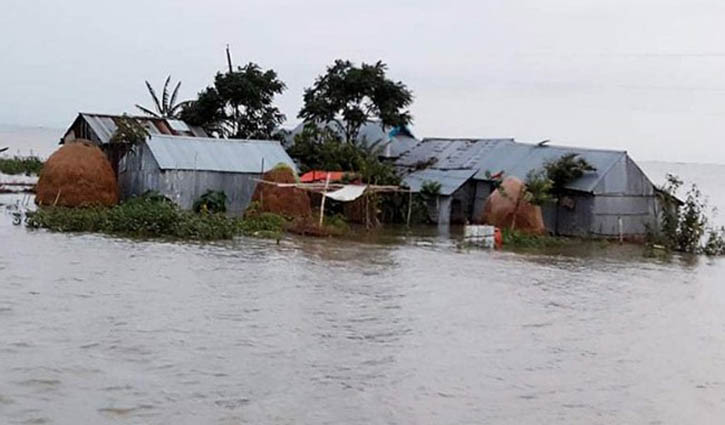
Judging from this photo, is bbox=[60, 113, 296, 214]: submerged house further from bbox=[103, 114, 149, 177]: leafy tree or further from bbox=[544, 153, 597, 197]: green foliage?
bbox=[544, 153, 597, 197]: green foliage

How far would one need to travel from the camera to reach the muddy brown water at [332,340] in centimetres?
820

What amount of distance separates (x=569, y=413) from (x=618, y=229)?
1842cm

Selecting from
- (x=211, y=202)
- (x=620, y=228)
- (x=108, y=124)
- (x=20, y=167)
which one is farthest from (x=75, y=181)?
(x=20, y=167)

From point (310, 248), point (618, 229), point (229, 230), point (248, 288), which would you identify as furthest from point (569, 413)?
point (618, 229)

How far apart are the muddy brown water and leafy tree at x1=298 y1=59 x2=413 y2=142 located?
13.5 meters

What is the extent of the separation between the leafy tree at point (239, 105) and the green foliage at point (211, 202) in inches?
308

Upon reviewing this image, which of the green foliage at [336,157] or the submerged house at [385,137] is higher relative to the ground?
the submerged house at [385,137]

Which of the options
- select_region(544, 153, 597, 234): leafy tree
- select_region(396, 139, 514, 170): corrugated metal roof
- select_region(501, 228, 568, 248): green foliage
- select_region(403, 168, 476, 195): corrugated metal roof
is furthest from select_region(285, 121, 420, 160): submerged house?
select_region(501, 228, 568, 248): green foliage

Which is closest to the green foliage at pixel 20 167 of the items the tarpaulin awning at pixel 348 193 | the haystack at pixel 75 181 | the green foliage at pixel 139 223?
the haystack at pixel 75 181

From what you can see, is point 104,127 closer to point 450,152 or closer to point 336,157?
point 336,157

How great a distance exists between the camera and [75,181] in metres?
24.5

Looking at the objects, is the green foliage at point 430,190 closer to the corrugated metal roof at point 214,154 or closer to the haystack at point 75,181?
the corrugated metal roof at point 214,154

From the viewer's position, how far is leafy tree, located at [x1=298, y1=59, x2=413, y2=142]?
31.3 m

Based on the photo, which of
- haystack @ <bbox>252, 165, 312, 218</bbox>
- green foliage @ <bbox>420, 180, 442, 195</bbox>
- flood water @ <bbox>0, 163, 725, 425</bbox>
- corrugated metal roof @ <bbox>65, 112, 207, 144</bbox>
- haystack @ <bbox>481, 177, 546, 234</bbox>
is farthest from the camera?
green foliage @ <bbox>420, 180, 442, 195</bbox>
